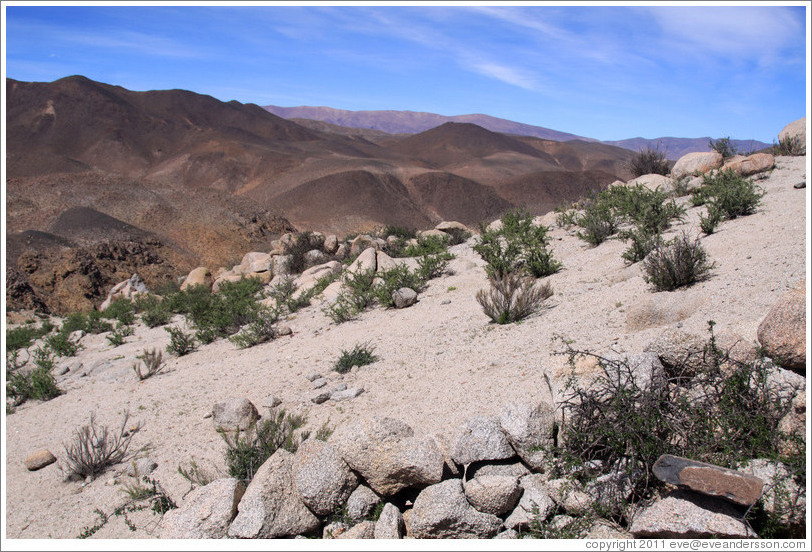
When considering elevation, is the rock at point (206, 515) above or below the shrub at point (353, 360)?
below

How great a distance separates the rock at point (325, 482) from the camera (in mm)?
3383

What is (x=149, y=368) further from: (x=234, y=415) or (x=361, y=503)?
(x=361, y=503)

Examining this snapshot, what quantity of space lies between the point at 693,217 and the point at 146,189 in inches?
1078

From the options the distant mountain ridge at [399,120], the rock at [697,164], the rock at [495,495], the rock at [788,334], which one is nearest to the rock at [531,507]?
the rock at [495,495]

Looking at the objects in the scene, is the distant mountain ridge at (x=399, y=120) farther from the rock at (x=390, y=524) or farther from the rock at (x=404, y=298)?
the rock at (x=390, y=524)

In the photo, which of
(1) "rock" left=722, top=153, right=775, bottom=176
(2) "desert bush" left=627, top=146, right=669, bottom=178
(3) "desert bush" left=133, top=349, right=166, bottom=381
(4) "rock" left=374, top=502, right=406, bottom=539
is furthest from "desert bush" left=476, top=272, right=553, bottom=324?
(2) "desert bush" left=627, top=146, right=669, bottom=178

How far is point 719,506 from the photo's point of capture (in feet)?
→ 8.53

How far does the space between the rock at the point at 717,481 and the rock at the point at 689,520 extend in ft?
0.24

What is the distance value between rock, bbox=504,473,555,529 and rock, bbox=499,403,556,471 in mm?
176

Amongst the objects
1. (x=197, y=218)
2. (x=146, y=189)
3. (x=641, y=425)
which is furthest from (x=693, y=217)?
(x=146, y=189)

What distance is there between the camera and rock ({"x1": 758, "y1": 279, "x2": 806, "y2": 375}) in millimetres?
3268

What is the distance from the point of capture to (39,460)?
5.34m

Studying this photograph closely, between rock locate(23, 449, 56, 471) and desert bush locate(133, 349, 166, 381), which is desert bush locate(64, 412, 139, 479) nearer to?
rock locate(23, 449, 56, 471)

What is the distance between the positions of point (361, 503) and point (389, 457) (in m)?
0.36
